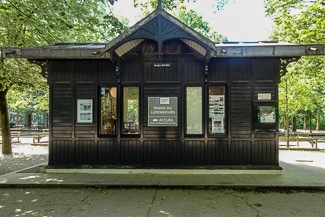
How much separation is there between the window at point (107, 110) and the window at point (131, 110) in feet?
1.05

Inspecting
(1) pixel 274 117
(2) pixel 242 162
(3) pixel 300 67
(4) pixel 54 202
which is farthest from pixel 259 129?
(3) pixel 300 67

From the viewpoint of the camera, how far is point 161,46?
7.80 meters

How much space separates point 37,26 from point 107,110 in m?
3.75

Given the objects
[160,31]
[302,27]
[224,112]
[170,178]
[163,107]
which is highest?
[302,27]

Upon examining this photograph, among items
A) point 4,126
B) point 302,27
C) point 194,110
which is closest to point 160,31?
point 194,110

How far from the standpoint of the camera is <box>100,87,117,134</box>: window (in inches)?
352

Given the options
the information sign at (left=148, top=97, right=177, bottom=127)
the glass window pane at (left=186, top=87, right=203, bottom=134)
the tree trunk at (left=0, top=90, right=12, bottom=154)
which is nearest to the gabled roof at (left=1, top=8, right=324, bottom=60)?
the glass window pane at (left=186, top=87, right=203, bottom=134)

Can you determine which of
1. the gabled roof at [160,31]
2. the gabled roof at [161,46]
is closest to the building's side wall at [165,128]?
the gabled roof at [161,46]

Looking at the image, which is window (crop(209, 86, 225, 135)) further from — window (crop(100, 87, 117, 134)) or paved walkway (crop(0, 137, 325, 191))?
window (crop(100, 87, 117, 134))

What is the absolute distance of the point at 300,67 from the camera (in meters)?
14.9

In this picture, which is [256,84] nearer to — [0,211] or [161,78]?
[161,78]

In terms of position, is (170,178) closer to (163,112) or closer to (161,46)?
(163,112)

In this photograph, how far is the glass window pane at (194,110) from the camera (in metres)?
8.82

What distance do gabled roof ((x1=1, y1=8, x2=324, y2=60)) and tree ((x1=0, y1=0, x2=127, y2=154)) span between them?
0.44m
